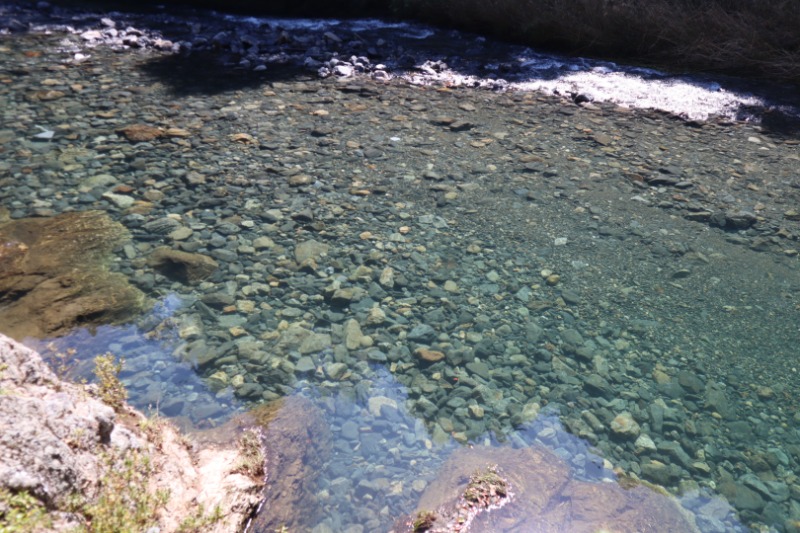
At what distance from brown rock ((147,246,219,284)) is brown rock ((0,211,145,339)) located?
265 mm

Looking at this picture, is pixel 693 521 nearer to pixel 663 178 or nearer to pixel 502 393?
pixel 502 393

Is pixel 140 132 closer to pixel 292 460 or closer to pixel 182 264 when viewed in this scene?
pixel 182 264

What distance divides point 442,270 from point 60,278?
2592mm

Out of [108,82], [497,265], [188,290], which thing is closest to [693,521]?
[497,265]

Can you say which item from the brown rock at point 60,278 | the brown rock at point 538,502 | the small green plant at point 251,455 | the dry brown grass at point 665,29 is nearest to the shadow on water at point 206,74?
the brown rock at point 60,278

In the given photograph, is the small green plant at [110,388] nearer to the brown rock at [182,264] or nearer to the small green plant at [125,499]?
the small green plant at [125,499]

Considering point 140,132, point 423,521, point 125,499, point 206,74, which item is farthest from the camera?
point 206,74

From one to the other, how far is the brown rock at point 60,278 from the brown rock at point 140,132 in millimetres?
1587

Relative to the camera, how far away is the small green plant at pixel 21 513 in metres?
1.85

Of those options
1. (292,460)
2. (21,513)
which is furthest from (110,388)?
(21,513)

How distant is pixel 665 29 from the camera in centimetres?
909

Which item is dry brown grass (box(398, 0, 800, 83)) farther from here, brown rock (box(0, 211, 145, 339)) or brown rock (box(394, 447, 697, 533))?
brown rock (box(394, 447, 697, 533))

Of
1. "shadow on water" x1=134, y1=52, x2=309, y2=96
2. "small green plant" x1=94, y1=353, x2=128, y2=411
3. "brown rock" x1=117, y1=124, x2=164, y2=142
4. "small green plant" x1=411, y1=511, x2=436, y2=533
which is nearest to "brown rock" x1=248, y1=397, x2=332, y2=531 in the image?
"small green plant" x1=411, y1=511, x2=436, y2=533

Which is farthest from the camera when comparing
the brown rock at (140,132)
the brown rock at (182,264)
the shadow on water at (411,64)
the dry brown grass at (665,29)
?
the dry brown grass at (665,29)
